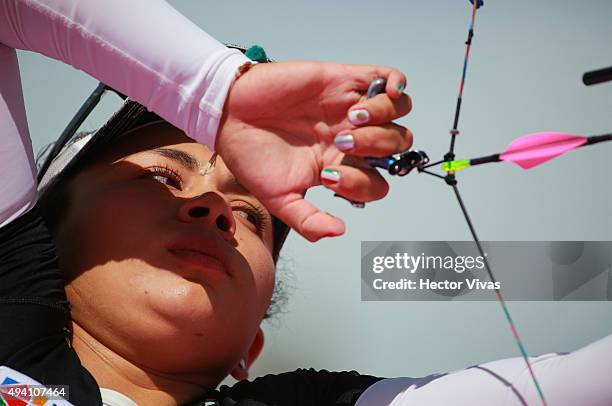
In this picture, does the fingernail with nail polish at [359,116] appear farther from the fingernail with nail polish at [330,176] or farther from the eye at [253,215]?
the eye at [253,215]

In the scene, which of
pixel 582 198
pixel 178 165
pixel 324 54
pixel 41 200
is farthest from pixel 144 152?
pixel 582 198

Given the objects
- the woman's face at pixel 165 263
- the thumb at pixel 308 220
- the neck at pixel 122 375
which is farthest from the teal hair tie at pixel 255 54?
the neck at pixel 122 375

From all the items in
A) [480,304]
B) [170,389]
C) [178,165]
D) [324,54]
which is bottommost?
[170,389]

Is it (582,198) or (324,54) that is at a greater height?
(324,54)

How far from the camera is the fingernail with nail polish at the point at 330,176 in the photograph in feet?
1.57

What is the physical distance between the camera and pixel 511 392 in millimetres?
540

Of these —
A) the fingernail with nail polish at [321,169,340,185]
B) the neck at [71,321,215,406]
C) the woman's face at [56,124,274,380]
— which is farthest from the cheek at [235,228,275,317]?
A: the fingernail with nail polish at [321,169,340,185]

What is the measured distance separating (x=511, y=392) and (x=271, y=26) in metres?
0.70

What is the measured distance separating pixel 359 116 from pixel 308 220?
3.4 inches

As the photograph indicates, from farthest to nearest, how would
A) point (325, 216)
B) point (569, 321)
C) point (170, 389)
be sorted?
point (569, 321) < point (170, 389) < point (325, 216)

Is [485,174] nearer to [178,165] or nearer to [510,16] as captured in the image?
[510,16]

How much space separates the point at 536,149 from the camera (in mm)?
456

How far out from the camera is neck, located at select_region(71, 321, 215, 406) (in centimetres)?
65

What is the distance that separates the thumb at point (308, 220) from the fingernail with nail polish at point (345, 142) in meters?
0.05
